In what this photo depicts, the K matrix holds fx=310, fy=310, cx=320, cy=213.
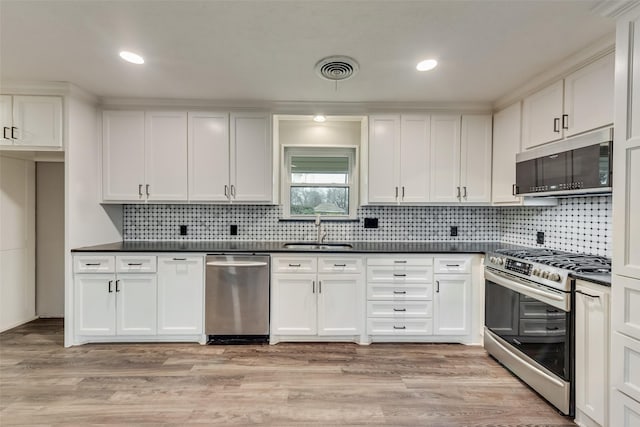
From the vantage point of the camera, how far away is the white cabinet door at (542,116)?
7.82 ft

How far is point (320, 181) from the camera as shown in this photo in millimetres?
3715

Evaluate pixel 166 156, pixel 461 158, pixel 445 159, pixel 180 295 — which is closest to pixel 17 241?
pixel 166 156

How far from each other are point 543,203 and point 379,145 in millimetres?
1577

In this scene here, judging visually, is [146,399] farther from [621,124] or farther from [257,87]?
[621,124]

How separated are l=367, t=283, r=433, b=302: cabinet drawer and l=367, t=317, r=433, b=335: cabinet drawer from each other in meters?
0.21

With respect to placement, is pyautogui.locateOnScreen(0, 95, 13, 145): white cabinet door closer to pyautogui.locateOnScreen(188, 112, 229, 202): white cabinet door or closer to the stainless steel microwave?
pyautogui.locateOnScreen(188, 112, 229, 202): white cabinet door

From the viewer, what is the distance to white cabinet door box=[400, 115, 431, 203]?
326cm

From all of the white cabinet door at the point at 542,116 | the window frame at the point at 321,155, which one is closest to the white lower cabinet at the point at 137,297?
the window frame at the point at 321,155

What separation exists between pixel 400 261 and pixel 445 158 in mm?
1220

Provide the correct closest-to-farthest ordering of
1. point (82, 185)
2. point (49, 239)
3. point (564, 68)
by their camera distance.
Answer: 1. point (564, 68)
2. point (82, 185)
3. point (49, 239)

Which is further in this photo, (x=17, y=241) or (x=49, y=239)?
(x=49, y=239)

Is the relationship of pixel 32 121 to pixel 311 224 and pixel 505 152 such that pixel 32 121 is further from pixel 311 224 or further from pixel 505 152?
pixel 505 152

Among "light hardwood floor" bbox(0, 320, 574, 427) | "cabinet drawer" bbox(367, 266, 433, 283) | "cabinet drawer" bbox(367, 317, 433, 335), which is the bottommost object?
"light hardwood floor" bbox(0, 320, 574, 427)

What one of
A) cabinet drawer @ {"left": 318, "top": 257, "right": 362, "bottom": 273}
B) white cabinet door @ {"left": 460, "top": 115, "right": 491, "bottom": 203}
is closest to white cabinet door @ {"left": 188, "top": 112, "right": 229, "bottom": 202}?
cabinet drawer @ {"left": 318, "top": 257, "right": 362, "bottom": 273}
